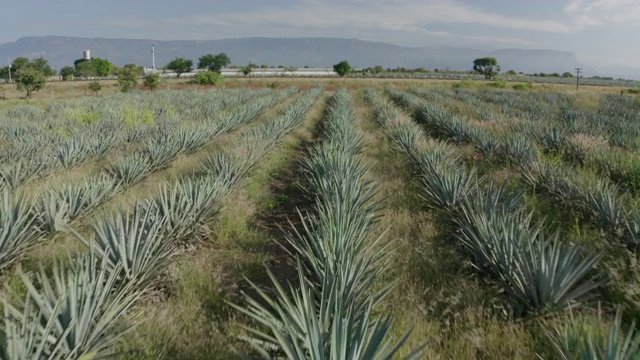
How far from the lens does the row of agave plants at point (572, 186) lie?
4.03 m

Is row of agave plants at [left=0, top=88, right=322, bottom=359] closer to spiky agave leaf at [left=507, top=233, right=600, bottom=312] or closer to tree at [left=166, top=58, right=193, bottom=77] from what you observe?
spiky agave leaf at [left=507, top=233, right=600, bottom=312]

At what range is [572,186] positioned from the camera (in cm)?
511

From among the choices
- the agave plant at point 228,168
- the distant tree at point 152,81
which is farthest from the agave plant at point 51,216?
→ the distant tree at point 152,81

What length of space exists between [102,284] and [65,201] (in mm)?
2013

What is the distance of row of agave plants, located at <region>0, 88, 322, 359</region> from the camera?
2018 millimetres

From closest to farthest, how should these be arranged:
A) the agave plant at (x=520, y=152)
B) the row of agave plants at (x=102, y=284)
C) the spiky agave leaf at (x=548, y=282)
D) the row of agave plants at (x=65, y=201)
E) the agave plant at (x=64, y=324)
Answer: the agave plant at (x=64, y=324) < the row of agave plants at (x=102, y=284) < the spiky agave leaf at (x=548, y=282) < the row of agave plants at (x=65, y=201) < the agave plant at (x=520, y=152)

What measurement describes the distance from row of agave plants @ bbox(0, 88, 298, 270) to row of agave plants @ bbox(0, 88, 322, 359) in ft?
1.36

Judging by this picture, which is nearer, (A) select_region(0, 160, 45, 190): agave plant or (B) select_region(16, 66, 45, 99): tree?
(A) select_region(0, 160, 45, 190): agave plant

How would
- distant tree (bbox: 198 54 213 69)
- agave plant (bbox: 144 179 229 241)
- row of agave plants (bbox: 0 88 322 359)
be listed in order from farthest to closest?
distant tree (bbox: 198 54 213 69)
agave plant (bbox: 144 179 229 241)
row of agave plants (bbox: 0 88 322 359)

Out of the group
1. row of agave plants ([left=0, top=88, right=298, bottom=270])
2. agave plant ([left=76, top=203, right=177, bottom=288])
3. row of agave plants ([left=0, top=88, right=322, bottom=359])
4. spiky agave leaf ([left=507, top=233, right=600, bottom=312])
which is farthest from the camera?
row of agave plants ([left=0, top=88, right=298, bottom=270])

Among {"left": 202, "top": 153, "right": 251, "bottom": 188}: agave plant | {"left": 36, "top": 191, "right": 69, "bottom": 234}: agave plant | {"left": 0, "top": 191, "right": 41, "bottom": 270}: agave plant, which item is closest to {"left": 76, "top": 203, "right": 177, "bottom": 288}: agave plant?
{"left": 0, "top": 191, "right": 41, "bottom": 270}: agave plant

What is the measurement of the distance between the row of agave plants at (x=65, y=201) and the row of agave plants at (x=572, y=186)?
546 cm

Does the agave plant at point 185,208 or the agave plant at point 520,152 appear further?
the agave plant at point 520,152

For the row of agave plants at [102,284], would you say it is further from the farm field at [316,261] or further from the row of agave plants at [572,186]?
the row of agave plants at [572,186]
